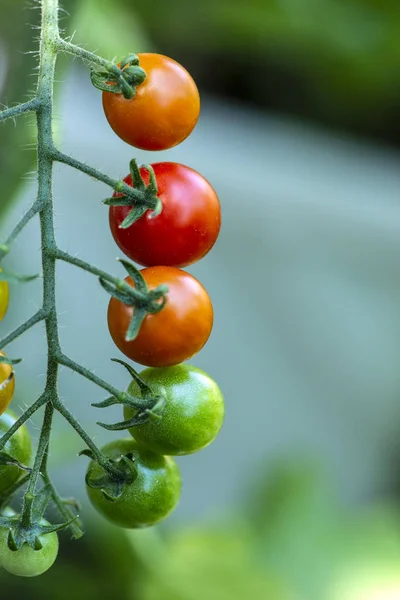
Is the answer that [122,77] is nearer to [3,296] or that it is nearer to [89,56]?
[89,56]

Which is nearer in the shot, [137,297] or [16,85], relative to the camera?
[137,297]

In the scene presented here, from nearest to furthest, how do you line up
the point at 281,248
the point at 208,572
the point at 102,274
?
1. the point at 102,274
2. the point at 208,572
3. the point at 281,248

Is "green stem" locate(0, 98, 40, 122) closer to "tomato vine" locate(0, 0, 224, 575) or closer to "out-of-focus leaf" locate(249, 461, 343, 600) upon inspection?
"tomato vine" locate(0, 0, 224, 575)

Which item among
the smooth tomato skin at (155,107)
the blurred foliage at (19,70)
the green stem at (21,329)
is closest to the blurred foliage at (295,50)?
the blurred foliage at (19,70)

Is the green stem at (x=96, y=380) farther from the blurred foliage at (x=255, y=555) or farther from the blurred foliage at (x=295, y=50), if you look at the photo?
the blurred foliage at (x=295, y=50)

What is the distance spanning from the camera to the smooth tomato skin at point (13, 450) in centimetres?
59

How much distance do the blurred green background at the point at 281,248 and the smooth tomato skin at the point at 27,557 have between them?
114cm

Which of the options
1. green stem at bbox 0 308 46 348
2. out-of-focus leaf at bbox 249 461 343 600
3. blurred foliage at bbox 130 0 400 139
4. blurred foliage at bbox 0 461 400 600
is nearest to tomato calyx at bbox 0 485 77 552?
green stem at bbox 0 308 46 348

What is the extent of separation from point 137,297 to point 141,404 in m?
0.08

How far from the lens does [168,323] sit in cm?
51

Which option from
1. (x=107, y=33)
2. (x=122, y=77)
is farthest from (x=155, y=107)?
(x=107, y=33)

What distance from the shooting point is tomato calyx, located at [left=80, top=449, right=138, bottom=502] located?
57 cm

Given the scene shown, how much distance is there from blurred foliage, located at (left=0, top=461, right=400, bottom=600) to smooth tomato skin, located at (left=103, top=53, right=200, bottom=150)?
852 mm

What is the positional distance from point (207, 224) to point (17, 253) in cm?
100
